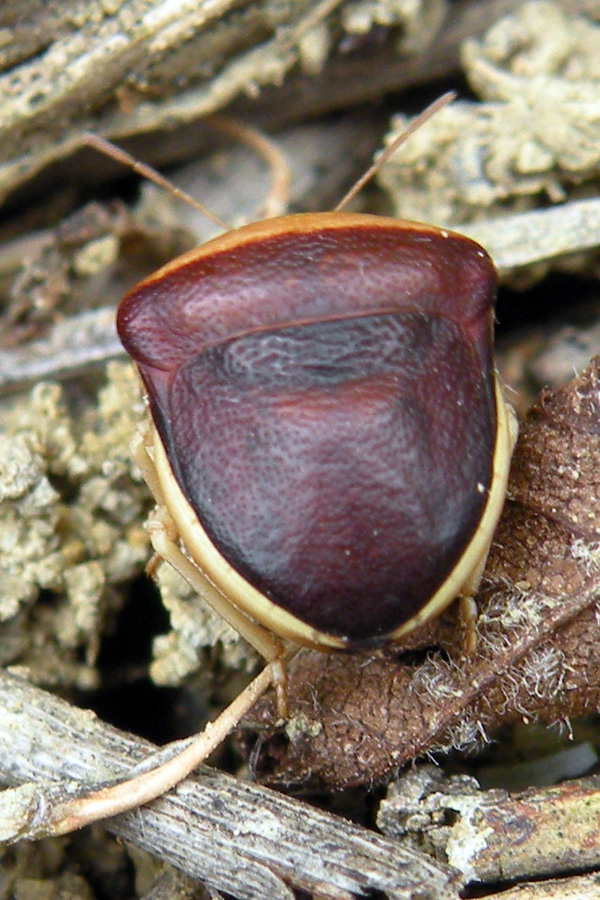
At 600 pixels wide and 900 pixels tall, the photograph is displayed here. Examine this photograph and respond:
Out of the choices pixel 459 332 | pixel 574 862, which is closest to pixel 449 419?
pixel 459 332

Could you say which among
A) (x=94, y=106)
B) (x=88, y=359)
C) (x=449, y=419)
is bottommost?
(x=88, y=359)

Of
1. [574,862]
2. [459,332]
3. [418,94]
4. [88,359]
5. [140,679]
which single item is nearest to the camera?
[574,862]

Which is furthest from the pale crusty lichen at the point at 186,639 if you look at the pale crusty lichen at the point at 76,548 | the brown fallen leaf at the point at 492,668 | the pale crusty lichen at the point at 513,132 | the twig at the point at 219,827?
the pale crusty lichen at the point at 513,132

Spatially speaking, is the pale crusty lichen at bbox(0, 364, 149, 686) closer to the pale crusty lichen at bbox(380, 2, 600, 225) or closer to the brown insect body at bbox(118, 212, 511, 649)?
the brown insect body at bbox(118, 212, 511, 649)

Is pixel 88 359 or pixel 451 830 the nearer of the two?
pixel 451 830

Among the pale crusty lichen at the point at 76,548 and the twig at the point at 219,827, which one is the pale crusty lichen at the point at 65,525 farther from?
the twig at the point at 219,827

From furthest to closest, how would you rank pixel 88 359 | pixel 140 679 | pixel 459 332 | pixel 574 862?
pixel 88 359 → pixel 140 679 → pixel 459 332 → pixel 574 862

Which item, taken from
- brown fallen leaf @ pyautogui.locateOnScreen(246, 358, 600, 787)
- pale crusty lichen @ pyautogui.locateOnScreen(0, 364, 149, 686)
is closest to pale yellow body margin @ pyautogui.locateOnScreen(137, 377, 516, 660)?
brown fallen leaf @ pyautogui.locateOnScreen(246, 358, 600, 787)

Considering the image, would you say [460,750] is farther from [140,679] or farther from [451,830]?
[140,679]
